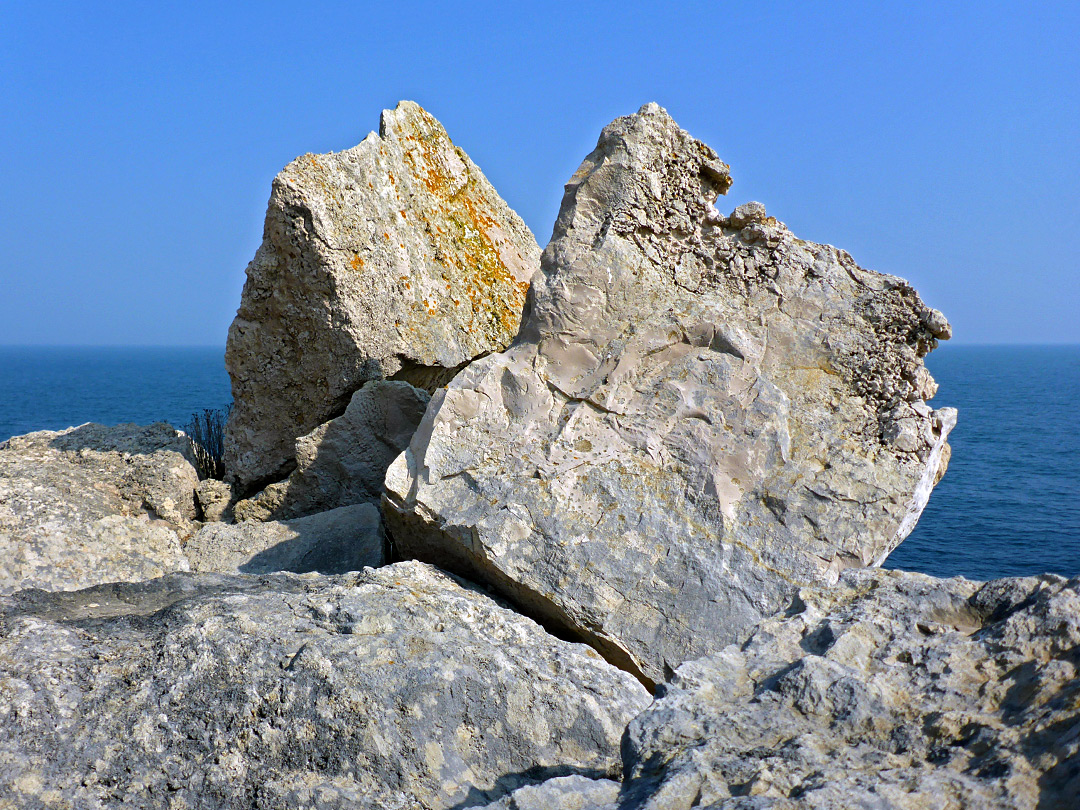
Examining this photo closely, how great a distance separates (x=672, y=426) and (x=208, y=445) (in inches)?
198

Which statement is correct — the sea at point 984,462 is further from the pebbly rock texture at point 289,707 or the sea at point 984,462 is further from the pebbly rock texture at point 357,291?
the pebbly rock texture at point 289,707

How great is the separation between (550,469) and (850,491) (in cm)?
163

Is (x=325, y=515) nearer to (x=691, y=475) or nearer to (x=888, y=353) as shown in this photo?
(x=691, y=475)

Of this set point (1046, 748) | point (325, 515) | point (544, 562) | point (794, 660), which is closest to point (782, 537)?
point (544, 562)

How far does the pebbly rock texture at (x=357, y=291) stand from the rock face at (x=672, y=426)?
170cm

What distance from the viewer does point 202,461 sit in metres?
7.51

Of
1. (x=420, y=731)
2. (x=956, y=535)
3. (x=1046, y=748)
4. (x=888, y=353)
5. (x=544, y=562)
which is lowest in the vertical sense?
(x=956, y=535)

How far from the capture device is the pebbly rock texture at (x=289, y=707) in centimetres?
284

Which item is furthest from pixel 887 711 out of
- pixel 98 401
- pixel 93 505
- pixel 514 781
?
pixel 98 401

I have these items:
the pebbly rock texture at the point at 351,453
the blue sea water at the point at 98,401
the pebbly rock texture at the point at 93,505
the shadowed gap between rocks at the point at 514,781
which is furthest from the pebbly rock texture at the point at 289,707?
the blue sea water at the point at 98,401

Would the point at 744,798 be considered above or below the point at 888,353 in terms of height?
below

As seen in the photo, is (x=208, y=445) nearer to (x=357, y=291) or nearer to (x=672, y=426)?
(x=357, y=291)

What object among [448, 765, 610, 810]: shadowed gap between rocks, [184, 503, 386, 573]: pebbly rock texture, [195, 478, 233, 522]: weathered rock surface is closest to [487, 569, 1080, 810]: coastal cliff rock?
[448, 765, 610, 810]: shadowed gap between rocks

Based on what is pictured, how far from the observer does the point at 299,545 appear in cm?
564
